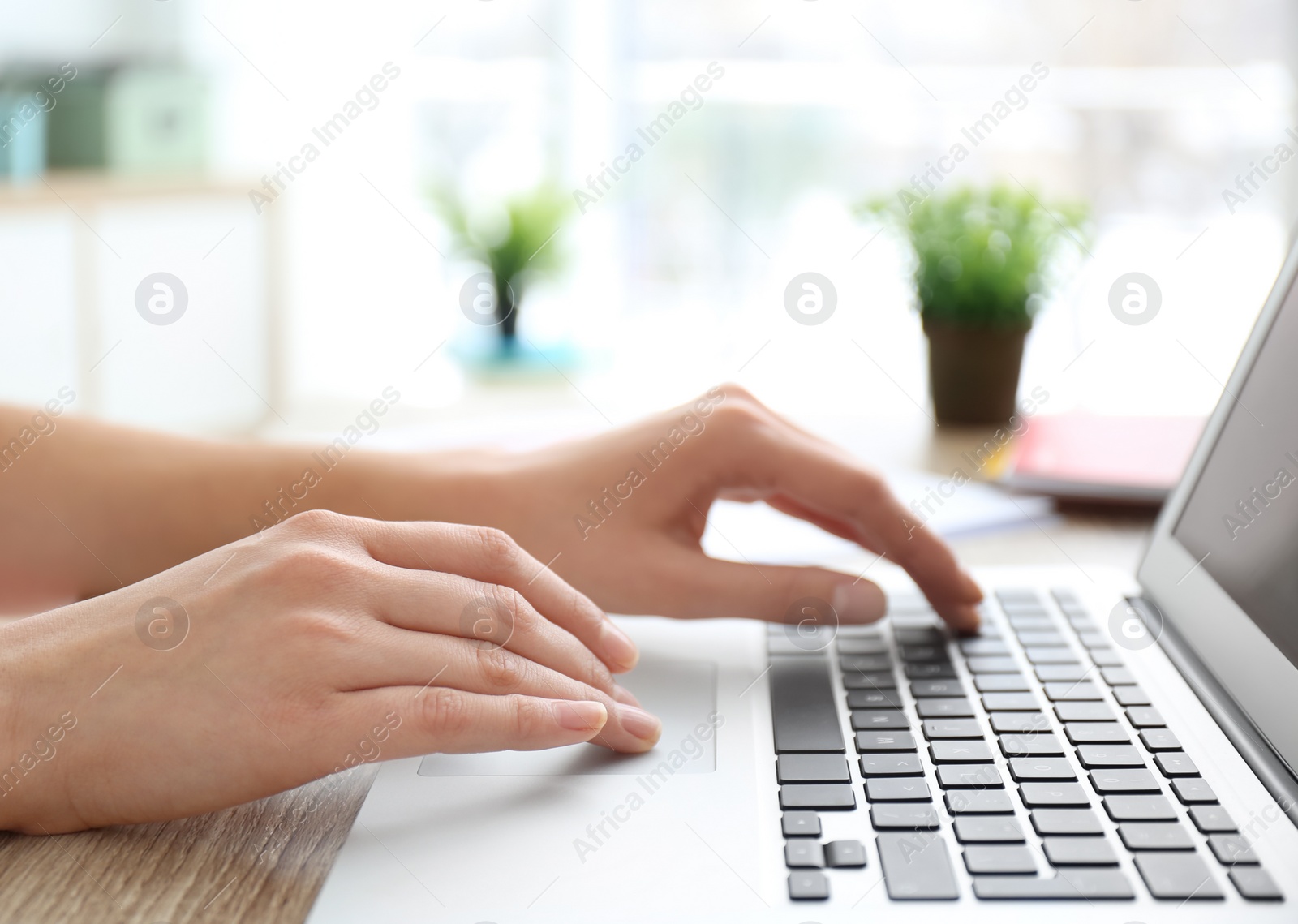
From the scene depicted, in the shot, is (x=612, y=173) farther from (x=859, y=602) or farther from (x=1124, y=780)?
(x=1124, y=780)

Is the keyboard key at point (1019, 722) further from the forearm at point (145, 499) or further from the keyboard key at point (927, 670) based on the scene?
the forearm at point (145, 499)

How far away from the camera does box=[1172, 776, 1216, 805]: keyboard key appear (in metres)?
0.47

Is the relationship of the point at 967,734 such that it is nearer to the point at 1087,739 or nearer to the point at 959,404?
the point at 1087,739

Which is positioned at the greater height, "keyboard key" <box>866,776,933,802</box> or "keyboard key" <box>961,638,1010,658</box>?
"keyboard key" <box>961,638,1010,658</box>

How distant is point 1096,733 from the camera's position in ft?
1.75

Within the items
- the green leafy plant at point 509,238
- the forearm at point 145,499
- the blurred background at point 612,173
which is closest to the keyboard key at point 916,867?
the forearm at point 145,499

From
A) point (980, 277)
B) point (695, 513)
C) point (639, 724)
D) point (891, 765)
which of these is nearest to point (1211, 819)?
point (891, 765)

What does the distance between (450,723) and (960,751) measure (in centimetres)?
23

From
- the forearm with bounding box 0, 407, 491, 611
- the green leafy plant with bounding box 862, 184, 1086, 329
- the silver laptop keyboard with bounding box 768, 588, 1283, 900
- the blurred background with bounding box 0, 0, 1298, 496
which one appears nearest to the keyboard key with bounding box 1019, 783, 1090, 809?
the silver laptop keyboard with bounding box 768, 588, 1283, 900

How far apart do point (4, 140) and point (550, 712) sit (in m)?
2.01

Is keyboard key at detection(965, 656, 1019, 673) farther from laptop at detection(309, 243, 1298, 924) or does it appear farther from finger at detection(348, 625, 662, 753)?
finger at detection(348, 625, 662, 753)

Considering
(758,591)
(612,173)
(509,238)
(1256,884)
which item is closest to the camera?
(1256,884)

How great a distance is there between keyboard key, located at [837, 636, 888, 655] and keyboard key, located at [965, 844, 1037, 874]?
24 centimetres

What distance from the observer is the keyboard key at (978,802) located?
1.49ft
